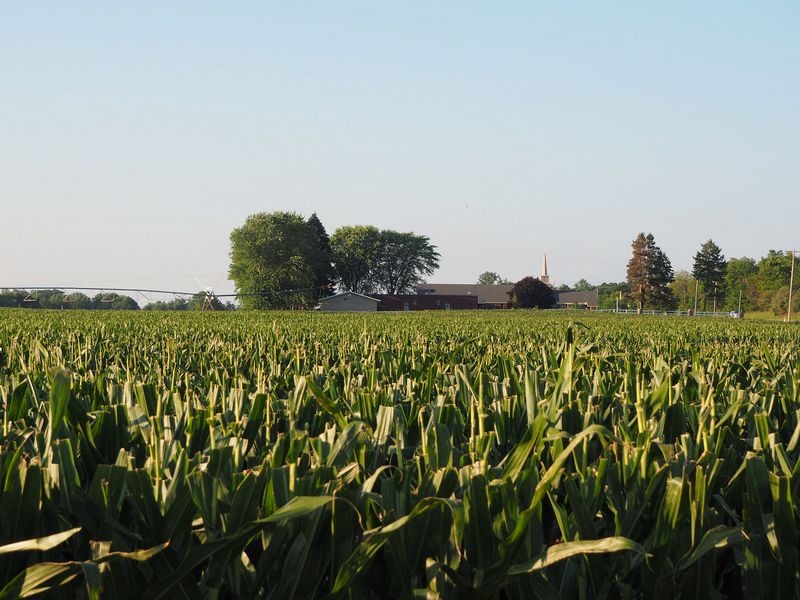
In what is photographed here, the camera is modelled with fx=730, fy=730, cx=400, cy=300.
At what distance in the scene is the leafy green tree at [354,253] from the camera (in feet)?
386

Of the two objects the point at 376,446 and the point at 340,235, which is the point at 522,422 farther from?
the point at 340,235

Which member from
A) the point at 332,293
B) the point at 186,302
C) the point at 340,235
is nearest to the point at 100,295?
the point at 186,302

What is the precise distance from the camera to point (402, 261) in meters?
126

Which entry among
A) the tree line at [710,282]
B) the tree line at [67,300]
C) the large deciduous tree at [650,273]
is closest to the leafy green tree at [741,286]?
the tree line at [710,282]

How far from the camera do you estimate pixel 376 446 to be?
1804 mm

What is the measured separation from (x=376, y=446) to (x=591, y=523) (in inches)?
23.8

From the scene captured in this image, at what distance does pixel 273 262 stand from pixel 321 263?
7.80 metres

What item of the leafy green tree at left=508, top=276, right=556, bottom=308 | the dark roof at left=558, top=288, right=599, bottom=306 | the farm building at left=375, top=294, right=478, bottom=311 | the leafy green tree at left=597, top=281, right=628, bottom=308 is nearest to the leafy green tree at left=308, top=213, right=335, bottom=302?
the farm building at left=375, top=294, right=478, bottom=311

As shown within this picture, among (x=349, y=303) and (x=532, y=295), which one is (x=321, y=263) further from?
(x=532, y=295)

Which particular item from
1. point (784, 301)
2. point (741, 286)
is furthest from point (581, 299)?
point (784, 301)

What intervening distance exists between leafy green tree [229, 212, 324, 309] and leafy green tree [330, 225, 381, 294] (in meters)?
26.2

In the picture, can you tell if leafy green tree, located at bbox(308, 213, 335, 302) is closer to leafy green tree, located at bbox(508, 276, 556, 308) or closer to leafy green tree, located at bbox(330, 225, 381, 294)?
leafy green tree, located at bbox(330, 225, 381, 294)

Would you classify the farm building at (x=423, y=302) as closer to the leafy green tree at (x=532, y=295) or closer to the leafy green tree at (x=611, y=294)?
the leafy green tree at (x=532, y=295)

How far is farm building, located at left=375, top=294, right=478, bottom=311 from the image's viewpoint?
10875 cm
